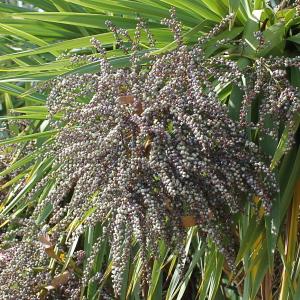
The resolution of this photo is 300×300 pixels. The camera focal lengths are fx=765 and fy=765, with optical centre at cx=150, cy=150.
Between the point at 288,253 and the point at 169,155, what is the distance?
62cm

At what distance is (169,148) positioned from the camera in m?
2.51

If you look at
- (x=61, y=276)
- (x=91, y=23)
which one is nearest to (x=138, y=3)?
(x=91, y=23)

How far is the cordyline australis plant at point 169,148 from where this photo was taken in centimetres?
251

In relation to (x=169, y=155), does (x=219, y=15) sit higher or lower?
higher

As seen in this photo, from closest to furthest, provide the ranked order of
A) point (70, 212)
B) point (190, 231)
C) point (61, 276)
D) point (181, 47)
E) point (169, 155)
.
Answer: point (169, 155) → point (181, 47) → point (70, 212) → point (190, 231) → point (61, 276)

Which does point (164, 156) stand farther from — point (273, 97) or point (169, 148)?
point (273, 97)

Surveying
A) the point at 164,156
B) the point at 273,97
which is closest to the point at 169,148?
the point at 164,156

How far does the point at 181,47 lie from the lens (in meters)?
2.67

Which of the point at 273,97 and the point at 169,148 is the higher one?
the point at 273,97

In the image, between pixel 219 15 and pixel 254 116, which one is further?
pixel 219 15

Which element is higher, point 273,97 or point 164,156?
point 273,97

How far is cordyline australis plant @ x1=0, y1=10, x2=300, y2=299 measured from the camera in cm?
251

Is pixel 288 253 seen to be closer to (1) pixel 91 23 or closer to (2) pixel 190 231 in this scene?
(2) pixel 190 231

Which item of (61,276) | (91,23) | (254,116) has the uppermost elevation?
(91,23)
